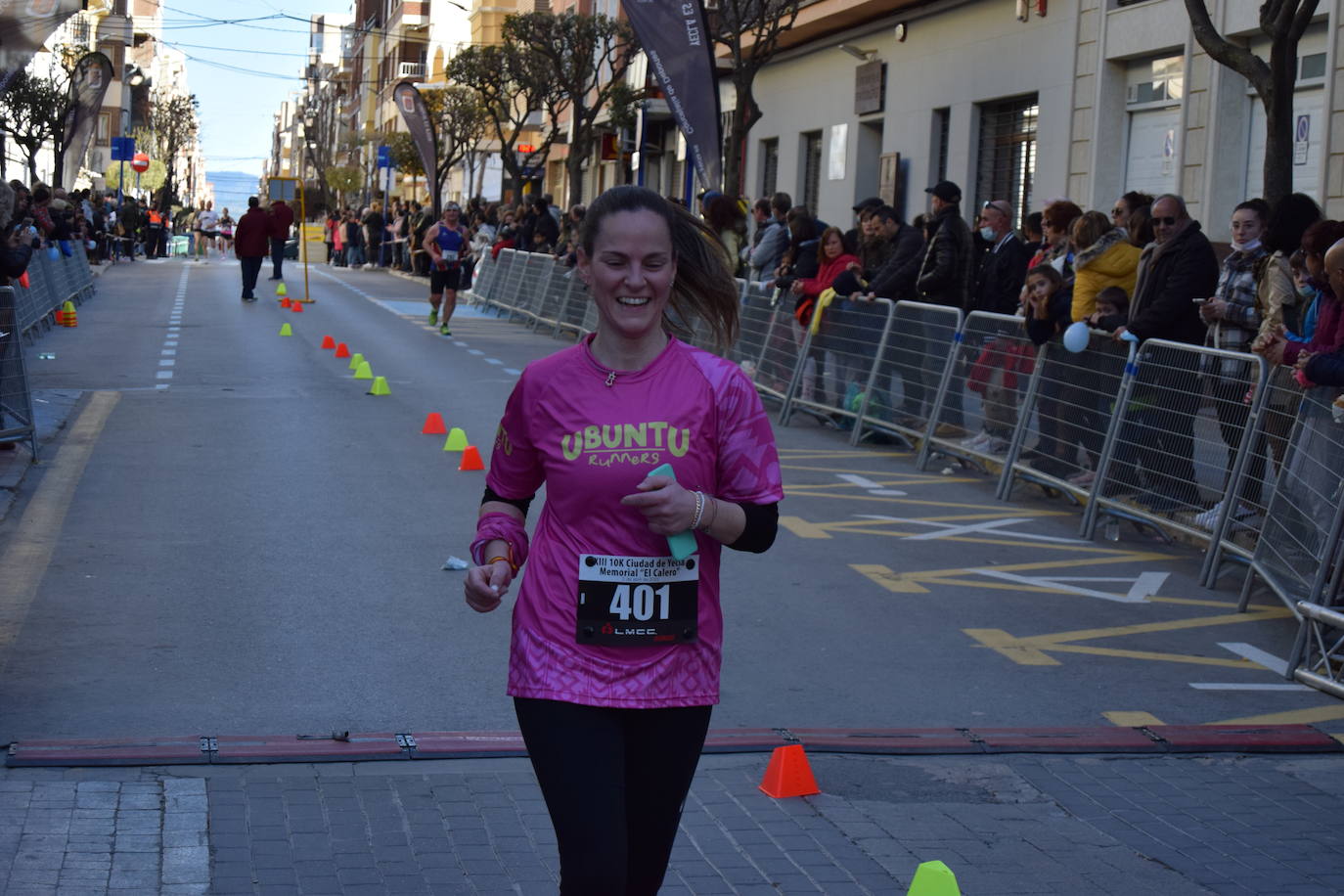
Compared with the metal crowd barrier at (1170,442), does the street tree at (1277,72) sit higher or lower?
higher

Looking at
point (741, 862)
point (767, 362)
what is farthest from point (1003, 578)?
point (767, 362)

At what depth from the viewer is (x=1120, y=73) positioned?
21.6 metres

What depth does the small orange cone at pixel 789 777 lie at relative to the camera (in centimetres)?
535

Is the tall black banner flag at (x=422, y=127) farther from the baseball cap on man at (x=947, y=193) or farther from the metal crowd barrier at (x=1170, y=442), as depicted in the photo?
the metal crowd barrier at (x=1170, y=442)

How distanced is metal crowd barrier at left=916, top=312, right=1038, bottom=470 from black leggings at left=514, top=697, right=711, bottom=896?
28.4 feet

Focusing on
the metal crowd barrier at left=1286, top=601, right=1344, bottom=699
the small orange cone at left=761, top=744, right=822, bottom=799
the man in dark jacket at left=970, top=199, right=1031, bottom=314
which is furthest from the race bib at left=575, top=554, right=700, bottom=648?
the man in dark jacket at left=970, top=199, right=1031, bottom=314

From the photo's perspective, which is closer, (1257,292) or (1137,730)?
(1137,730)

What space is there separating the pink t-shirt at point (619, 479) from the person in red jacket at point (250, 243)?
97.4 ft

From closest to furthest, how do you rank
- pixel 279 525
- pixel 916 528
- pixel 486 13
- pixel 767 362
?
pixel 279 525, pixel 916 528, pixel 767 362, pixel 486 13

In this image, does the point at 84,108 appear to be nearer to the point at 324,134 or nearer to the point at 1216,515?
the point at 1216,515

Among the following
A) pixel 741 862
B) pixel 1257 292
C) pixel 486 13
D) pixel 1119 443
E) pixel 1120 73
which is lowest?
pixel 741 862

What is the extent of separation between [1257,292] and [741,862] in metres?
6.40

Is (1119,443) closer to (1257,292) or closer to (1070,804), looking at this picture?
(1257,292)

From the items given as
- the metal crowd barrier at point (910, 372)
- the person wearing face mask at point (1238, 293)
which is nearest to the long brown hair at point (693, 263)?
the person wearing face mask at point (1238, 293)
